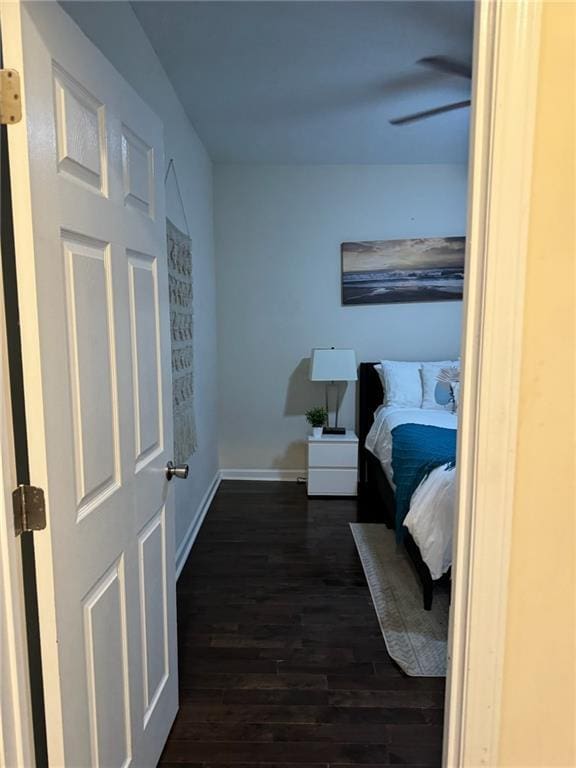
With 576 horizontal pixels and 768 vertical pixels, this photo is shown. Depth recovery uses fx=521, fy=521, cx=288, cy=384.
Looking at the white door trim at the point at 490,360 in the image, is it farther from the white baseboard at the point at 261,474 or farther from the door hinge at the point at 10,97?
the white baseboard at the point at 261,474

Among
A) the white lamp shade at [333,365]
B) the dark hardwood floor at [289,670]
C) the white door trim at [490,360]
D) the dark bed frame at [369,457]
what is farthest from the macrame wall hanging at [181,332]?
the white door trim at [490,360]

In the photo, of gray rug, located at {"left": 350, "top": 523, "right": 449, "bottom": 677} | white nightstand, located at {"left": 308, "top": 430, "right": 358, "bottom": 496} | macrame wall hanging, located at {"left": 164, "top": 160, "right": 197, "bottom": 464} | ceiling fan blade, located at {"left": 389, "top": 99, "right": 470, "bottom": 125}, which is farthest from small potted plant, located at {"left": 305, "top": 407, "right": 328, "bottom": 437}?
ceiling fan blade, located at {"left": 389, "top": 99, "right": 470, "bottom": 125}

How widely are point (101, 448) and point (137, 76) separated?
1.84 meters

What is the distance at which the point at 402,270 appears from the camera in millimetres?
4438

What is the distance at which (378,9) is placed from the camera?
84.8 inches

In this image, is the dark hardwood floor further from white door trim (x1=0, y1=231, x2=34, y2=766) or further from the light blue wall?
the light blue wall

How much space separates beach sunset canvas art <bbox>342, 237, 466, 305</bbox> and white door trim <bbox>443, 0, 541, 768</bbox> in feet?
11.9

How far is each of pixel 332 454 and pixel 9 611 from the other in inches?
132

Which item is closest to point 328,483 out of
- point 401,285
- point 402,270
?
point 401,285

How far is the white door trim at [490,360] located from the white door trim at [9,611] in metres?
0.79

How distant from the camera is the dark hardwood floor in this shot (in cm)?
174

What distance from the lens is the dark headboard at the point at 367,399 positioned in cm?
438

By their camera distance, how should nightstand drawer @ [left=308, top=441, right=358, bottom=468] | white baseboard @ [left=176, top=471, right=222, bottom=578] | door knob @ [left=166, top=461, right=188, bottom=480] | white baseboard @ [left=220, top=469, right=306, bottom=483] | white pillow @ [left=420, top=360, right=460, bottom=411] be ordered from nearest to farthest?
door knob @ [left=166, top=461, right=188, bottom=480] → white baseboard @ [left=176, top=471, right=222, bottom=578] → white pillow @ [left=420, top=360, right=460, bottom=411] → nightstand drawer @ [left=308, top=441, right=358, bottom=468] → white baseboard @ [left=220, top=469, right=306, bottom=483]

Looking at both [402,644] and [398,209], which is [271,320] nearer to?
[398,209]
